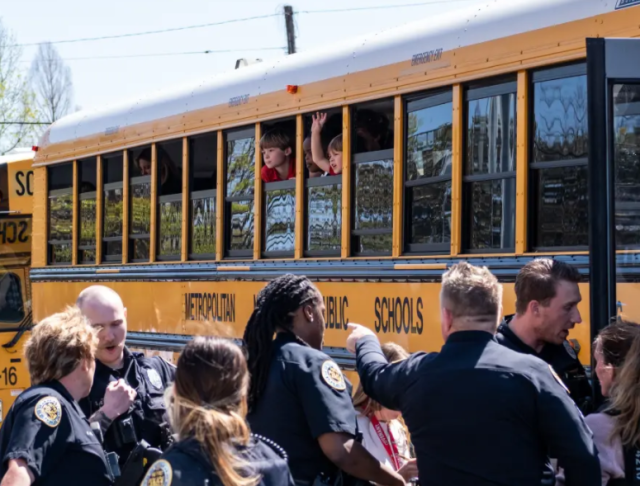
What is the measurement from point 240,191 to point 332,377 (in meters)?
3.99

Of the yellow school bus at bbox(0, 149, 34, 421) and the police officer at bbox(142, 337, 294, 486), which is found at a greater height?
the yellow school bus at bbox(0, 149, 34, 421)

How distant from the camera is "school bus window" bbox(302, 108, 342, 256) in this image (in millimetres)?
6414

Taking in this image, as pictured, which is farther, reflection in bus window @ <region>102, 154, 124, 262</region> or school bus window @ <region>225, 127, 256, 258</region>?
reflection in bus window @ <region>102, 154, 124, 262</region>

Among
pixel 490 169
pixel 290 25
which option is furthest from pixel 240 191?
pixel 290 25

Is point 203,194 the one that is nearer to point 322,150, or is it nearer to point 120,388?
point 322,150

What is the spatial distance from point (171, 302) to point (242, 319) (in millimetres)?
1003

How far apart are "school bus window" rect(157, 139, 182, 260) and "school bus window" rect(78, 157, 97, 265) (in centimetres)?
110

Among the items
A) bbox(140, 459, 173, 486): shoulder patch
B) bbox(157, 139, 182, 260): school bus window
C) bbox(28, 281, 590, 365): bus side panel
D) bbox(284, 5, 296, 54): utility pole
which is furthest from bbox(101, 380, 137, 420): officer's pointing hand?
bbox(284, 5, 296, 54): utility pole

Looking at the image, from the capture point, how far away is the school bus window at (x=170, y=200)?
797cm

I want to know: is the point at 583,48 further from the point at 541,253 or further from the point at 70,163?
the point at 70,163

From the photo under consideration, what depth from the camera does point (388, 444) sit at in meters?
4.19

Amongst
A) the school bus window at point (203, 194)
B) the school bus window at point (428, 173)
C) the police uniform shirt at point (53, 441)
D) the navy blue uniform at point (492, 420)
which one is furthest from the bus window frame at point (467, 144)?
the police uniform shirt at point (53, 441)

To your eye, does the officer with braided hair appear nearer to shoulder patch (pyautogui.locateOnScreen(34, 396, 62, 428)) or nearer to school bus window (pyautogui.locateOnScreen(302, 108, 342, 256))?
shoulder patch (pyautogui.locateOnScreen(34, 396, 62, 428))

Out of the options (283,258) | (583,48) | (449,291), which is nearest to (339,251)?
(283,258)
